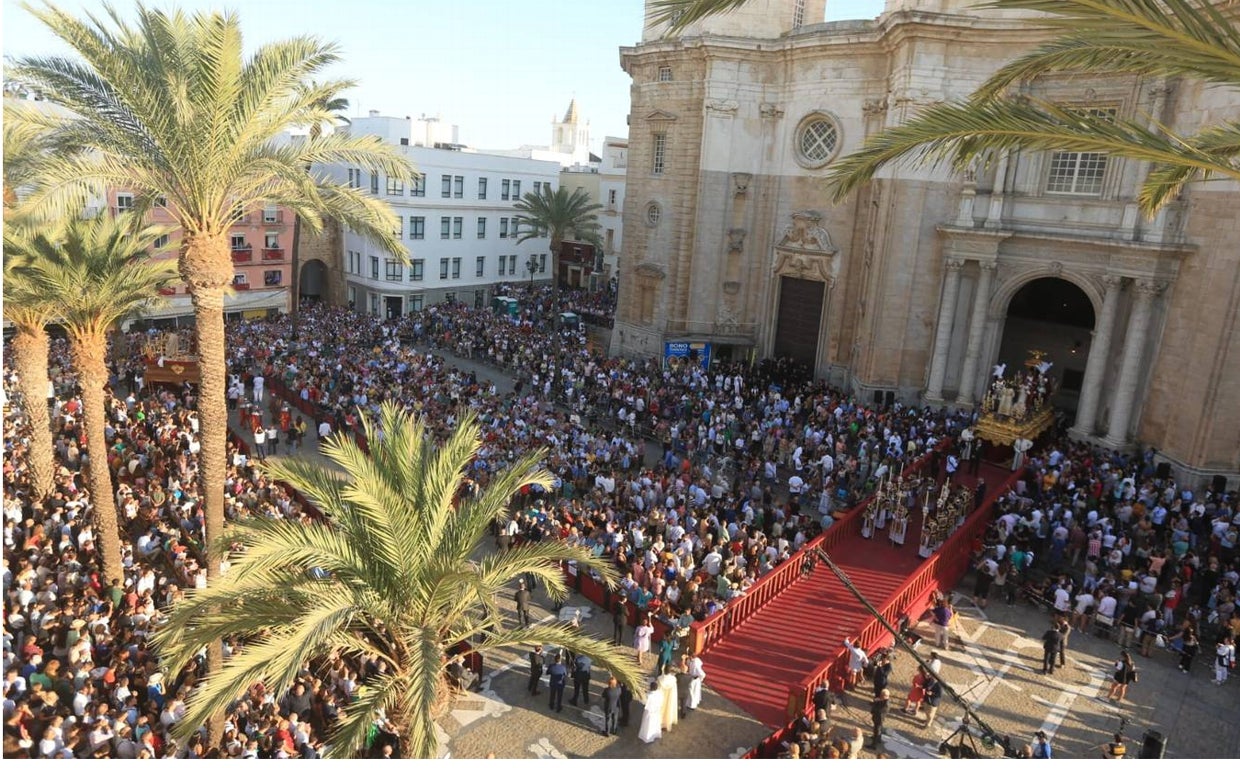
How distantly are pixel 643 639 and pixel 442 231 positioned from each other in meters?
41.1

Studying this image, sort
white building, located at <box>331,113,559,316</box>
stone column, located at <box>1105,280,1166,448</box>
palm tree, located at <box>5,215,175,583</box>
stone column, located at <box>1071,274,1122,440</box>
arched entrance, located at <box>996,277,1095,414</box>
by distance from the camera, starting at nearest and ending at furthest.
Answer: palm tree, located at <box>5,215,175,583</box> < stone column, located at <box>1105,280,1166,448</box> < stone column, located at <box>1071,274,1122,440</box> < arched entrance, located at <box>996,277,1095,414</box> < white building, located at <box>331,113,559,316</box>

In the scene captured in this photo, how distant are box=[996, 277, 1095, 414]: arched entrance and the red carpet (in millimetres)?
15977

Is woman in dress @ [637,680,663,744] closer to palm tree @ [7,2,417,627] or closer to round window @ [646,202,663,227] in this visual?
palm tree @ [7,2,417,627]

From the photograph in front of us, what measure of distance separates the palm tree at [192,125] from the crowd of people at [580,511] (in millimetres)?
3472

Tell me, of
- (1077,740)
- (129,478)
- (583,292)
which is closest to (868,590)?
(1077,740)

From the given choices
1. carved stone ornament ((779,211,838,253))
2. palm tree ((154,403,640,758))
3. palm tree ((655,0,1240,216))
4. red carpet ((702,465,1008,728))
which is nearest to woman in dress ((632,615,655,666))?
red carpet ((702,465,1008,728))

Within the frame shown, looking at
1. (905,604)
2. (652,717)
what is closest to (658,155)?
(905,604)

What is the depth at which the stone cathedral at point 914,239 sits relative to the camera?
75.3 feet

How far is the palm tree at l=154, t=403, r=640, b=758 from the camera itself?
8.04m

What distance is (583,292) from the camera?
200 ft

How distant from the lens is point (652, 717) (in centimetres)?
1310

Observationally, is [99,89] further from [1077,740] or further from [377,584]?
[1077,740]

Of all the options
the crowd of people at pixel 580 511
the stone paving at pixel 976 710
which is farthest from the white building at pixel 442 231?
the stone paving at pixel 976 710

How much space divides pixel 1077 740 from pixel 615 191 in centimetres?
5568
